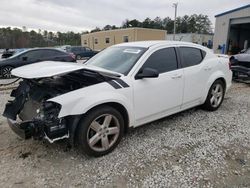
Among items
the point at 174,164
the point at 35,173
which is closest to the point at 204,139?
the point at 174,164

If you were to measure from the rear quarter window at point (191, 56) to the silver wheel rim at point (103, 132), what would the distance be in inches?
73.5

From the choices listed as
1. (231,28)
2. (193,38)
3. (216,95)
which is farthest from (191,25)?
(216,95)

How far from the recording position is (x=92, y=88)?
310 cm

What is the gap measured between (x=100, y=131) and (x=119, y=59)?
1394 millimetres

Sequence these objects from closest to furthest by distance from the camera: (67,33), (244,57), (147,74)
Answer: (147,74) < (244,57) < (67,33)

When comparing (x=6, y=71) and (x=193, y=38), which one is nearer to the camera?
(x=6, y=71)

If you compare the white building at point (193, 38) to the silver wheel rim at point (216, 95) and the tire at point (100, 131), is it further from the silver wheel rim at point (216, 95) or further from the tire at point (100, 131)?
the tire at point (100, 131)

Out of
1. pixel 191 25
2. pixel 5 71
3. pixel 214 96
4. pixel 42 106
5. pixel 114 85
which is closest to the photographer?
pixel 42 106

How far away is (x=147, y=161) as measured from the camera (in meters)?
3.17

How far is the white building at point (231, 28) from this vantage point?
59.2ft

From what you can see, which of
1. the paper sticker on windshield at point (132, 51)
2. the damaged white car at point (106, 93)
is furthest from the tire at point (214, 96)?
the paper sticker on windshield at point (132, 51)

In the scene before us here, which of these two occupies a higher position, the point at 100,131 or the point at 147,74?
the point at 147,74

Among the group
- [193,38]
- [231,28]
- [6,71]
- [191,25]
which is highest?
[191,25]

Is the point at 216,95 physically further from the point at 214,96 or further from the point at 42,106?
the point at 42,106
